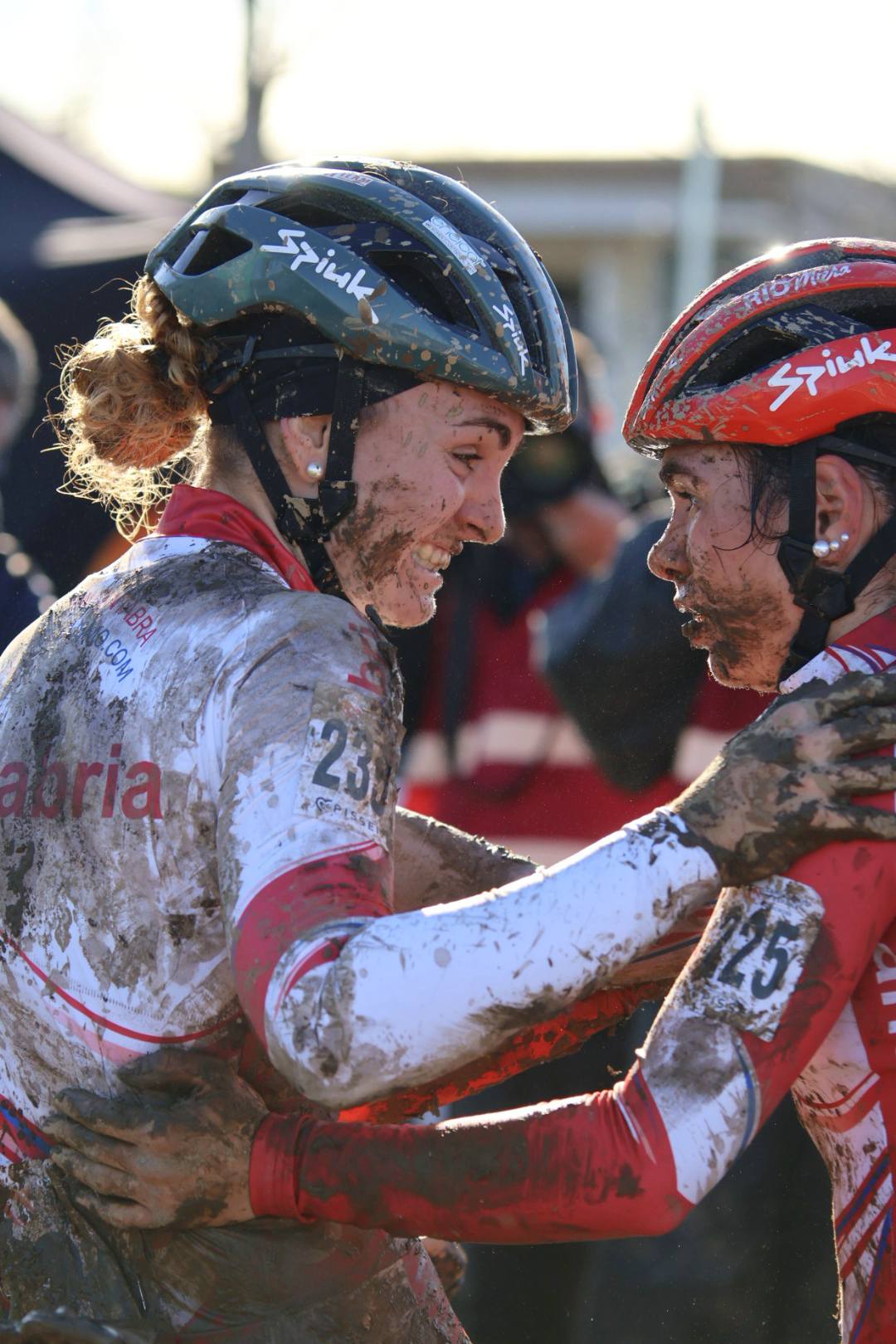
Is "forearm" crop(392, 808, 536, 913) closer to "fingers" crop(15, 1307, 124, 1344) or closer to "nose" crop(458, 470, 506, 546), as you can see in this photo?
"nose" crop(458, 470, 506, 546)

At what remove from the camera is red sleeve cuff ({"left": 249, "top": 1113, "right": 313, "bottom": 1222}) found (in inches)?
105

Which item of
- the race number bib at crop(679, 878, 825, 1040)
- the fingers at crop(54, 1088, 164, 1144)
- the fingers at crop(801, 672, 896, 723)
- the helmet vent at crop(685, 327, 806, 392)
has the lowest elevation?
the fingers at crop(54, 1088, 164, 1144)

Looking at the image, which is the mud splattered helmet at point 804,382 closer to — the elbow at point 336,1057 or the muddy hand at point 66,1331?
the elbow at point 336,1057

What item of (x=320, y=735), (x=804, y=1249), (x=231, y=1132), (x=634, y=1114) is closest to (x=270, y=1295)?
(x=231, y=1132)

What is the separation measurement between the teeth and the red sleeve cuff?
1190mm

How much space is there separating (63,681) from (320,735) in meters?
0.61

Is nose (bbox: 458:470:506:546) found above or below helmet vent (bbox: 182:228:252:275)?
below

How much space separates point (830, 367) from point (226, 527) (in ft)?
4.05

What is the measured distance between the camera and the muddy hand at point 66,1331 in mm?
2637

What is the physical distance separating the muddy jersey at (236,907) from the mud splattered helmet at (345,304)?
27cm

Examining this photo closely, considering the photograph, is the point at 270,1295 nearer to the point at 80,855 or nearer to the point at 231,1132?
the point at 231,1132

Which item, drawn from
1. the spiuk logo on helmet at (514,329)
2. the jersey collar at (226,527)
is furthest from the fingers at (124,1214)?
the spiuk logo on helmet at (514,329)

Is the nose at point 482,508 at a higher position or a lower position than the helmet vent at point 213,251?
lower

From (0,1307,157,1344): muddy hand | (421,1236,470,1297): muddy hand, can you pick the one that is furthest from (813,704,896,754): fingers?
(421,1236,470,1297): muddy hand
